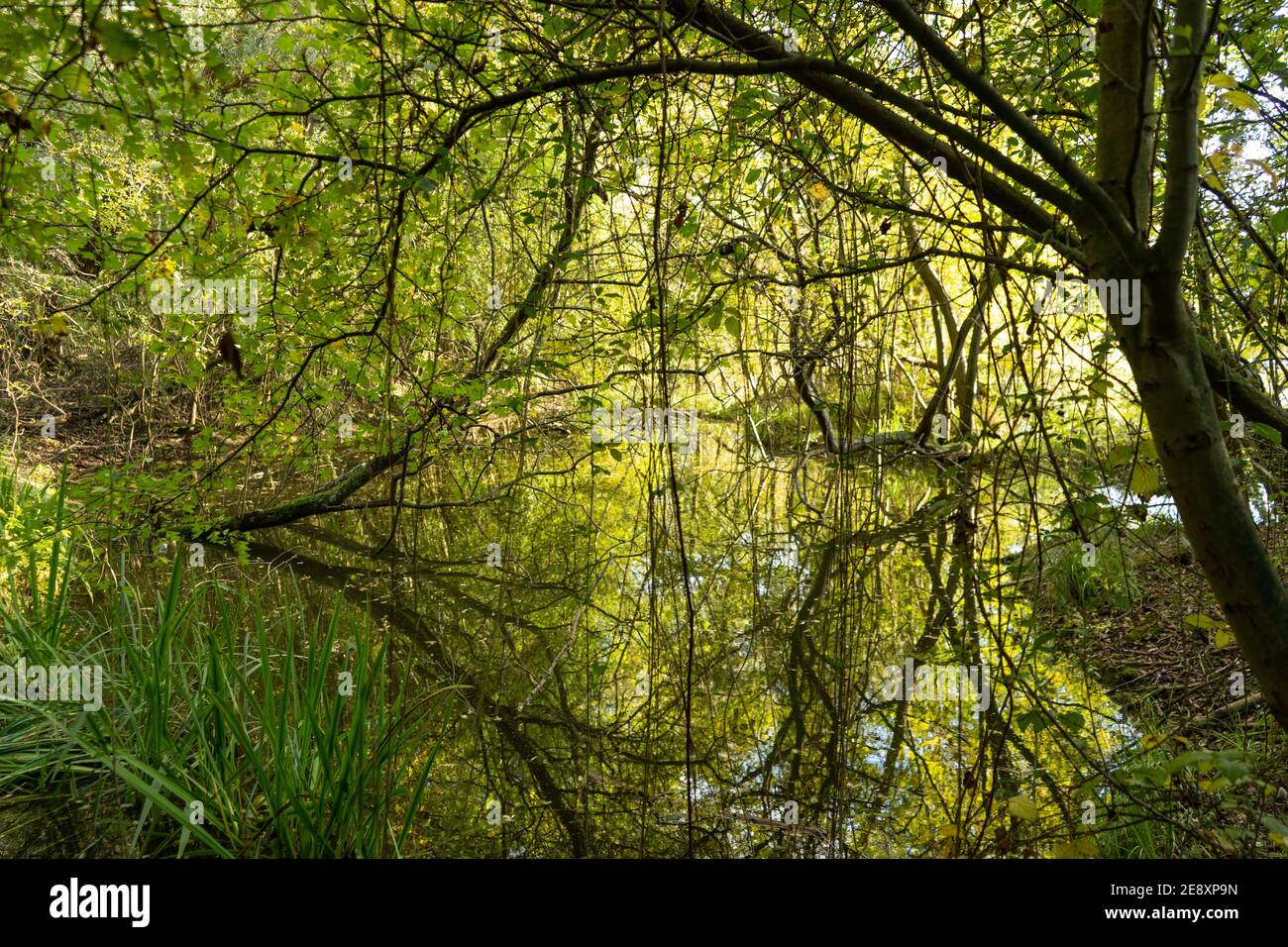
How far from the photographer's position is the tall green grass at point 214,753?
6.49 feet

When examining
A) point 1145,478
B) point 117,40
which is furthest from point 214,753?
point 1145,478

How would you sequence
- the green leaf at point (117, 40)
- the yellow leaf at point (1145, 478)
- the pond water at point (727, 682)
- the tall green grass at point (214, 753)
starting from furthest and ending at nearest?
the pond water at point (727, 682), the tall green grass at point (214, 753), the yellow leaf at point (1145, 478), the green leaf at point (117, 40)

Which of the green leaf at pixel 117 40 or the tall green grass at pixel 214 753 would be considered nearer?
the green leaf at pixel 117 40

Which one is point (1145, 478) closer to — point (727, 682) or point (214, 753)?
point (727, 682)

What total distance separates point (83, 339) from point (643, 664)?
6890 millimetres

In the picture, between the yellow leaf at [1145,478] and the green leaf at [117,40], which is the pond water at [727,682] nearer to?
the yellow leaf at [1145,478]

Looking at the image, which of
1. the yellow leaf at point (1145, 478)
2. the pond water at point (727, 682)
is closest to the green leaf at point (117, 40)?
the pond water at point (727, 682)

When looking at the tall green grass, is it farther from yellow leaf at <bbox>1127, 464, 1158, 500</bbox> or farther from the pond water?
yellow leaf at <bbox>1127, 464, 1158, 500</bbox>

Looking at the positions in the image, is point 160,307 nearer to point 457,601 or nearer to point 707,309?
point 457,601

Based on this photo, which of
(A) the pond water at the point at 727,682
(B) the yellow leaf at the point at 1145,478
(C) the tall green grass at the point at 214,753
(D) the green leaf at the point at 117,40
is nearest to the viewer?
(D) the green leaf at the point at 117,40

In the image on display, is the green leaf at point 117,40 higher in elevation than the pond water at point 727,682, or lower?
higher

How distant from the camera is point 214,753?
224cm

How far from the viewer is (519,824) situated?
2.52 meters

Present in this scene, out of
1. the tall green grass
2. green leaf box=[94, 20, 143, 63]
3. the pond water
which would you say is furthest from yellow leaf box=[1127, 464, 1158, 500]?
green leaf box=[94, 20, 143, 63]
